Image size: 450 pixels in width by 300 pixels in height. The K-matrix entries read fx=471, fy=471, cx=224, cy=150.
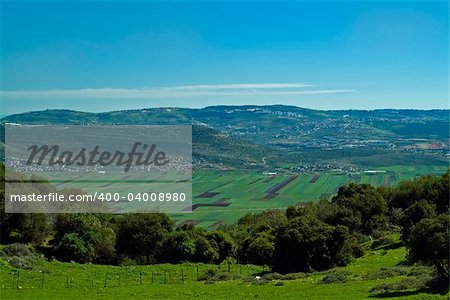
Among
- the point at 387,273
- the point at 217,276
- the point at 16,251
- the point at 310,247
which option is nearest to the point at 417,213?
the point at 310,247

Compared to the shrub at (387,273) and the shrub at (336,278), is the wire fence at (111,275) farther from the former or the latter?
the shrub at (387,273)

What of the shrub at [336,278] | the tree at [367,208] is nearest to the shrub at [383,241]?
the tree at [367,208]

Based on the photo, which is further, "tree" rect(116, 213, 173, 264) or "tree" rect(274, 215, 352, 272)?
"tree" rect(116, 213, 173, 264)

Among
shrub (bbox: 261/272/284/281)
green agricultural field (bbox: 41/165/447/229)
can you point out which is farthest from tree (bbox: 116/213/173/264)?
green agricultural field (bbox: 41/165/447/229)

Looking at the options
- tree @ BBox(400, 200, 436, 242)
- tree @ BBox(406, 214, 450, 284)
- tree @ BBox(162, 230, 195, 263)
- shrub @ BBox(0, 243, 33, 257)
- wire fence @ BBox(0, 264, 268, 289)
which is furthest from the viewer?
tree @ BBox(400, 200, 436, 242)

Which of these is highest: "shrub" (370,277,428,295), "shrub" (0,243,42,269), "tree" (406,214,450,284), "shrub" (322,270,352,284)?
"tree" (406,214,450,284)

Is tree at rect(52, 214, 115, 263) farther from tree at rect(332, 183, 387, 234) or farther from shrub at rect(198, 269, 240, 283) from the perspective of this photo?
tree at rect(332, 183, 387, 234)

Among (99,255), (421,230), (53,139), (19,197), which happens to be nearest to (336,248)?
(421,230)
